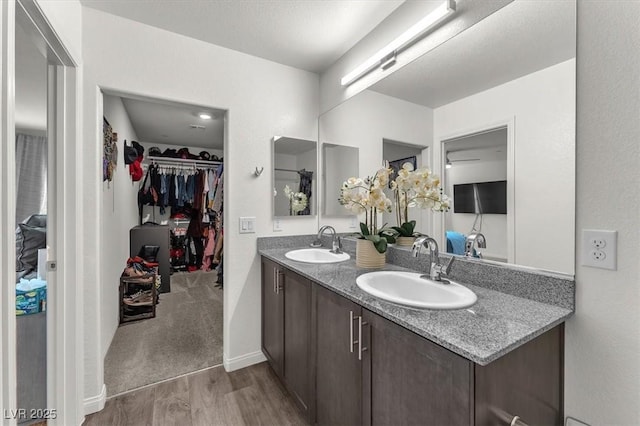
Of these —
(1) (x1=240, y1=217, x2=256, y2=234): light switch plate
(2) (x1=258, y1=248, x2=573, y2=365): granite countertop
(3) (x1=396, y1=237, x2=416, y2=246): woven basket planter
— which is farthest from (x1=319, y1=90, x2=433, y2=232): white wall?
(2) (x1=258, y1=248, x2=573, y2=365): granite countertop

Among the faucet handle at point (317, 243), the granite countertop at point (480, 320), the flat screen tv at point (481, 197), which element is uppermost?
the flat screen tv at point (481, 197)

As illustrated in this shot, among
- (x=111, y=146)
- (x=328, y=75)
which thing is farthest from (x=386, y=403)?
(x=111, y=146)

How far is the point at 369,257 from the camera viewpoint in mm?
1572

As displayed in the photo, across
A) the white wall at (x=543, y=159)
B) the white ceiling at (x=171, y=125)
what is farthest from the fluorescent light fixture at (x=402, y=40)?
the white ceiling at (x=171, y=125)

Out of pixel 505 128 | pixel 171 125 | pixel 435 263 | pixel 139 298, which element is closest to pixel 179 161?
pixel 171 125

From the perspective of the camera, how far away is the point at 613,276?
859 millimetres

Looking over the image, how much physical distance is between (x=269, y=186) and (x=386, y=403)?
1690 mm

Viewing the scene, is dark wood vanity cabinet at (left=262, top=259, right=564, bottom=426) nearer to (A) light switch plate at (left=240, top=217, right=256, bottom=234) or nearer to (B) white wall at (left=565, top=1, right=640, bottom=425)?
(B) white wall at (left=565, top=1, right=640, bottom=425)

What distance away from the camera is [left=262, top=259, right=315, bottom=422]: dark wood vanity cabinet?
4.82ft

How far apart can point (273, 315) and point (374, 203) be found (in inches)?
42.6

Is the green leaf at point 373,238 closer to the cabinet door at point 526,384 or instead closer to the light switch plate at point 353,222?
the light switch plate at point 353,222

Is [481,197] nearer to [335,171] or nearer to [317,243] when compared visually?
[335,171]

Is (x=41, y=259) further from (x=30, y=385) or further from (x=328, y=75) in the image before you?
(x=328, y=75)

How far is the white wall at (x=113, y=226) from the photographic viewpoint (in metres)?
2.09
